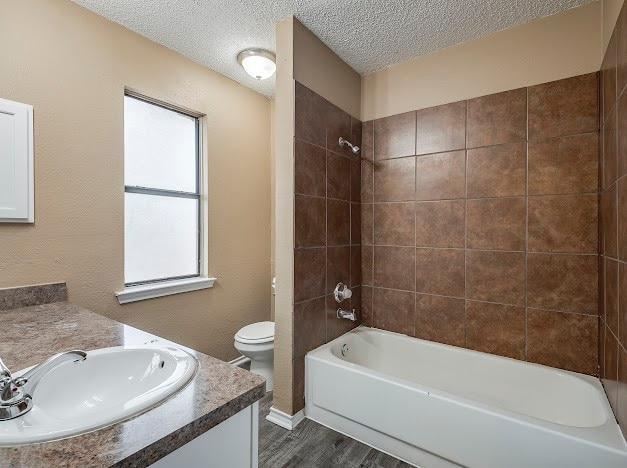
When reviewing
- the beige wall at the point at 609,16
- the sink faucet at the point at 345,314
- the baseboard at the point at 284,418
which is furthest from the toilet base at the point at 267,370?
the beige wall at the point at 609,16

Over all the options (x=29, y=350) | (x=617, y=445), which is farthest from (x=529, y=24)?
(x=29, y=350)

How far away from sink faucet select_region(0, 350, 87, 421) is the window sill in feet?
4.15

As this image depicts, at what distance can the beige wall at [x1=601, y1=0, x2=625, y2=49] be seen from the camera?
1430mm

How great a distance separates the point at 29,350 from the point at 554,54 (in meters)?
2.83

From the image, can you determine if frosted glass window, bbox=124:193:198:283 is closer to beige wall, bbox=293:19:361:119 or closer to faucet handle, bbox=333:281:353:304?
faucet handle, bbox=333:281:353:304

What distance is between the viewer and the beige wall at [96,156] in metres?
1.57

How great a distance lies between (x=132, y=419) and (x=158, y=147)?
1.95 meters

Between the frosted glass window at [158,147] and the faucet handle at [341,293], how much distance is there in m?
1.31

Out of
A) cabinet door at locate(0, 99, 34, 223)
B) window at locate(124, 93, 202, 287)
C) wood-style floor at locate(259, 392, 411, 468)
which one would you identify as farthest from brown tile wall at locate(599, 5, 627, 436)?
cabinet door at locate(0, 99, 34, 223)

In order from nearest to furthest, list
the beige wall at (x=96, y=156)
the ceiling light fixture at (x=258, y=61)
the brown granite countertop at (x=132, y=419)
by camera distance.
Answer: the brown granite countertop at (x=132, y=419) < the beige wall at (x=96, y=156) < the ceiling light fixture at (x=258, y=61)

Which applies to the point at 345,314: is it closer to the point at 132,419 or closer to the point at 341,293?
the point at 341,293

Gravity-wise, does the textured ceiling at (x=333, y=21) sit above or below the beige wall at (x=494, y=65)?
above

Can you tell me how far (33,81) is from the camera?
157 cm

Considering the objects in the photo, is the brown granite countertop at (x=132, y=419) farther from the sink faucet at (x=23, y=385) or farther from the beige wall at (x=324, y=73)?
the beige wall at (x=324, y=73)
